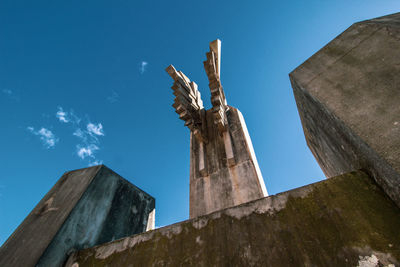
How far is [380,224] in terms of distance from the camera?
4.47 feet

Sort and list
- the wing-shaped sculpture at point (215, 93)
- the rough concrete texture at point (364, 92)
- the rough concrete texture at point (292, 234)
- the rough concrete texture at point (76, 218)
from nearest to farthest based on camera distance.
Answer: the rough concrete texture at point (292, 234) < the rough concrete texture at point (364, 92) < the rough concrete texture at point (76, 218) < the wing-shaped sculpture at point (215, 93)

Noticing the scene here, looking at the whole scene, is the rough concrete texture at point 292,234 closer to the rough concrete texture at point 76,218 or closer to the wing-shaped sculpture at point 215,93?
the rough concrete texture at point 76,218

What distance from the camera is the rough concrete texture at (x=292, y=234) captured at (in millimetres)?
1332

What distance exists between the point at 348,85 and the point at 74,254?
370 cm

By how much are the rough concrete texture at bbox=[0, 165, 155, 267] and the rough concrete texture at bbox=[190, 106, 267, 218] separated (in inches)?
45.2

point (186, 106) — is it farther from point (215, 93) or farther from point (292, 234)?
point (292, 234)

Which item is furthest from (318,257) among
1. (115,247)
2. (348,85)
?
(115,247)

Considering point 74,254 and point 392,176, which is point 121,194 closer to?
point 74,254

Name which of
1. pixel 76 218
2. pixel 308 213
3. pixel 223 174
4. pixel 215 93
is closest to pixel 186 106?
pixel 215 93

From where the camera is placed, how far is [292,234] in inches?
60.6

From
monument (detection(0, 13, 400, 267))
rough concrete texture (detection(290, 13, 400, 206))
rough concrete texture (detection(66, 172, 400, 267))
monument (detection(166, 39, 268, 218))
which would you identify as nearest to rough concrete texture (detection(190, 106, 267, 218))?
monument (detection(166, 39, 268, 218))

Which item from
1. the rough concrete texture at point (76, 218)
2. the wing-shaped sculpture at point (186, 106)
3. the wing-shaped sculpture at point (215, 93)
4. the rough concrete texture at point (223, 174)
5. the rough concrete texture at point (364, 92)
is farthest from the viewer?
the wing-shaped sculpture at point (186, 106)

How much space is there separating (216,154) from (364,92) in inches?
123

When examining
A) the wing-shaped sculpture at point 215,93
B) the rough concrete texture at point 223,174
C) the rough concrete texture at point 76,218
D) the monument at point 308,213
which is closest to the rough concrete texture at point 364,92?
the monument at point 308,213
